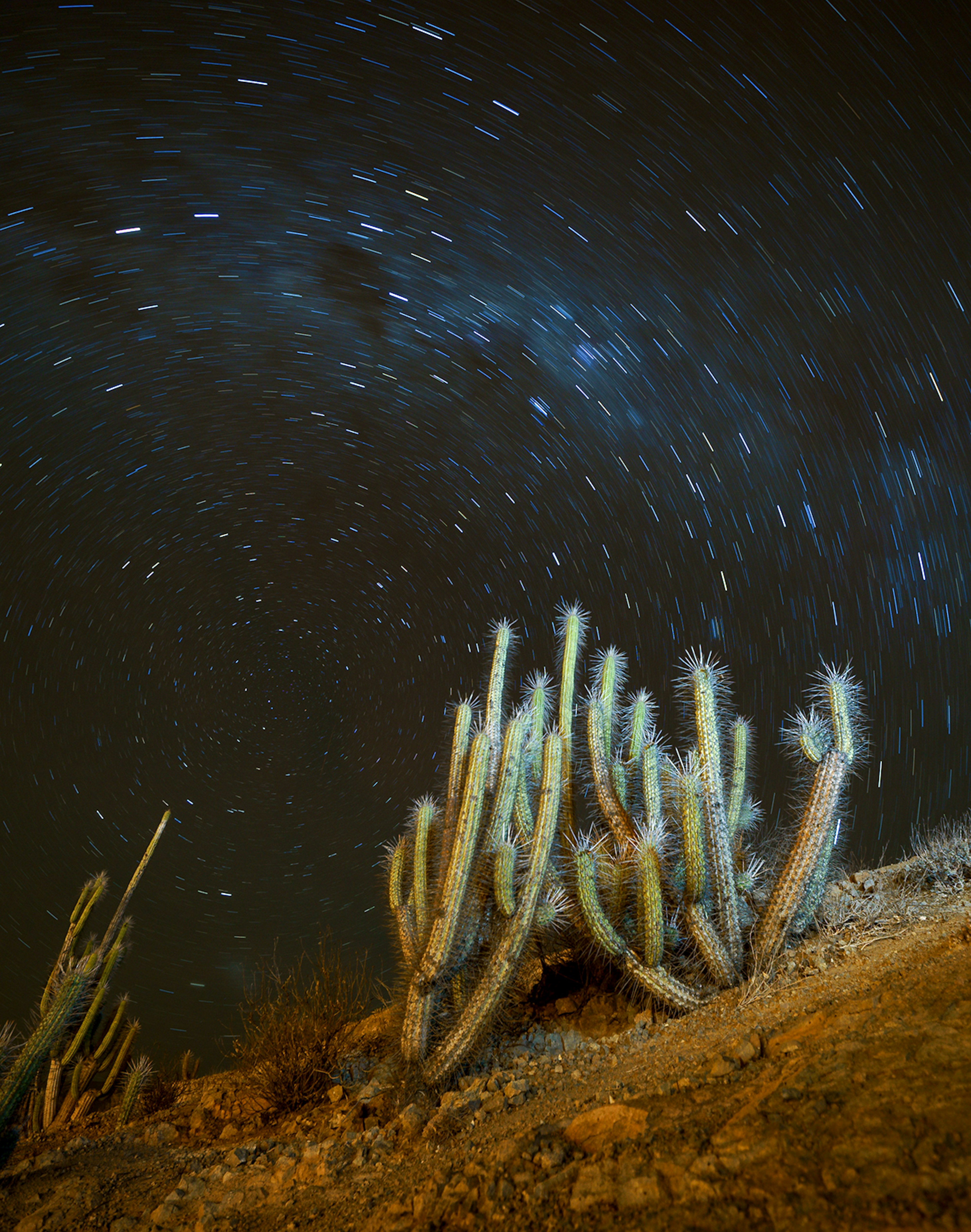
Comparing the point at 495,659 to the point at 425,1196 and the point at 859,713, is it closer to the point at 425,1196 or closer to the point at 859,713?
the point at 859,713

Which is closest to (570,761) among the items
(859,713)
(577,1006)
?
(577,1006)

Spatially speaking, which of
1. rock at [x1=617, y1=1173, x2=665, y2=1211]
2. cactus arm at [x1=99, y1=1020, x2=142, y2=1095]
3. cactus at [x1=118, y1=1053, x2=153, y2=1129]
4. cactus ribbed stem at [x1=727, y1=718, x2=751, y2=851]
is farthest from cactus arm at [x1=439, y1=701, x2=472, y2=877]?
cactus arm at [x1=99, y1=1020, x2=142, y2=1095]

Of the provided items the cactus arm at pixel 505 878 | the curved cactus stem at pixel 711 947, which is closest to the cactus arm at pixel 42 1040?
the cactus arm at pixel 505 878

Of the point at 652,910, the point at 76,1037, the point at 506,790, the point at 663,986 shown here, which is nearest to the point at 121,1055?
the point at 76,1037

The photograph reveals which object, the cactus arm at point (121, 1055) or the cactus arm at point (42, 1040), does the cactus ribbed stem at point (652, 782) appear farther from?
the cactus arm at point (121, 1055)

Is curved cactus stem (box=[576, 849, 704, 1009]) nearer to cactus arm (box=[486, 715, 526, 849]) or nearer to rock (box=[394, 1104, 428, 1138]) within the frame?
cactus arm (box=[486, 715, 526, 849])

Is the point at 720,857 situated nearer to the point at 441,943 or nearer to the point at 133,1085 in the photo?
the point at 441,943
